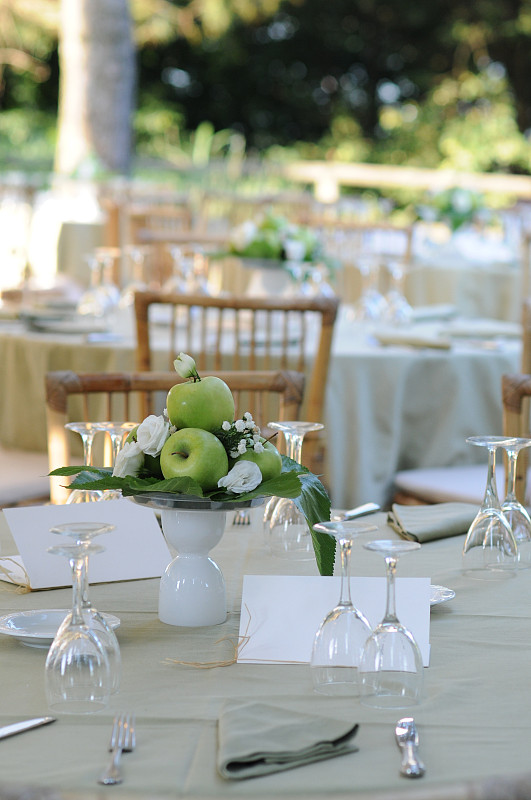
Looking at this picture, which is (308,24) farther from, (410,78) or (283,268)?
(283,268)

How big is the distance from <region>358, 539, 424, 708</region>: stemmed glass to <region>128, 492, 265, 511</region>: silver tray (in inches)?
8.4

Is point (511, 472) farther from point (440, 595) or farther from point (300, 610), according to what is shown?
point (300, 610)

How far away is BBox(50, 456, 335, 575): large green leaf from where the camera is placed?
1.16 meters

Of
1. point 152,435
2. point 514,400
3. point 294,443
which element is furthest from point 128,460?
point 514,400

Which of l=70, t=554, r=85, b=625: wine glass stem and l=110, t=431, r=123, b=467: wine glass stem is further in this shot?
l=110, t=431, r=123, b=467: wine glass stem

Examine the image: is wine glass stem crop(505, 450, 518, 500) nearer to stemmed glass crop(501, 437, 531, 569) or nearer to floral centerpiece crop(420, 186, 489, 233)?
stemmed glass crop(501, 437, 531, 569)

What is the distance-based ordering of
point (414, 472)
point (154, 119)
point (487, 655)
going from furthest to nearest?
point (154, 119) < point (414, 472) < point (487, 655)

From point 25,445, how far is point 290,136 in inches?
607

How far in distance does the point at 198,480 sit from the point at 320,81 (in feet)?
57.3

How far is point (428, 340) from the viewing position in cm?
322

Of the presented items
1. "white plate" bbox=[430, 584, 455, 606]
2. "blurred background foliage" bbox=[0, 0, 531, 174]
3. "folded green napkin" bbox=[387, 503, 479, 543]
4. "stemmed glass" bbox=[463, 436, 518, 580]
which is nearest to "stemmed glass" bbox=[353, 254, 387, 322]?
"folded green napkin" bbox=[387, 503, 479, 543]

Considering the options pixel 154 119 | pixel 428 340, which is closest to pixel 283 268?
pixel 428 340

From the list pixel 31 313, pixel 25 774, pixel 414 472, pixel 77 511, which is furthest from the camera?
pixel 31 313

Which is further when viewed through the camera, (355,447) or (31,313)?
(31,313)
